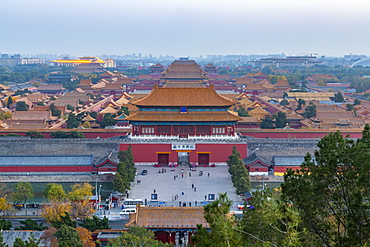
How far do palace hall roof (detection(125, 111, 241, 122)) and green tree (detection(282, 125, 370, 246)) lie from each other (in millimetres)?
21722

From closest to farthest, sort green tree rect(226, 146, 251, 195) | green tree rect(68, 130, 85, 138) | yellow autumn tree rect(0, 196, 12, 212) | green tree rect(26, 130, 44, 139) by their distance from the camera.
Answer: yellow autumn tree rect(0, 196, 12, 212) → green tree rect(226, 146, 251, 195) → green tree rect(68, 130, 85, 138) → green tree rect(26, 130, 44, 139)

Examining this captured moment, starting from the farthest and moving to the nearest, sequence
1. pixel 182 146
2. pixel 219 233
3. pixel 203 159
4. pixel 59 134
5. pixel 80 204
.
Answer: pixel 59 134
pixel 203 159
pixel 182 146
pixel 80 204
pixel 219 233

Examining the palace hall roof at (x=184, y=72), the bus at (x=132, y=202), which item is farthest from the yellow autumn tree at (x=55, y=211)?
the palace hall roof at (x=184, y=72)

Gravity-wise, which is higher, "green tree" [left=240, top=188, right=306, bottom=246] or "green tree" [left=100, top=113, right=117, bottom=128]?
"green tree" [left=240, top=188, right=306, bottom=246]

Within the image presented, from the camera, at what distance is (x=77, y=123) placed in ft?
148

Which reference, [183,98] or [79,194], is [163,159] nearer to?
[183,98]

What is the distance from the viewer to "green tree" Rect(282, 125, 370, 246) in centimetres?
1095

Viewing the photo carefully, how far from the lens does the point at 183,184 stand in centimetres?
2981

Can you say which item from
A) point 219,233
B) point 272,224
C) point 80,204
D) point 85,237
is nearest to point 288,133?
point 80,204

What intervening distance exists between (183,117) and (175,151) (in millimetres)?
2376

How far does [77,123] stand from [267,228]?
113 ft

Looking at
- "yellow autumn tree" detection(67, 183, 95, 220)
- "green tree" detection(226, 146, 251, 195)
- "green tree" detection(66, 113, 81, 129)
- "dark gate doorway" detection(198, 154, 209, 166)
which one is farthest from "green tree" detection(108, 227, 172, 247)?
"green tree" detection(66, 113, 81, 129)

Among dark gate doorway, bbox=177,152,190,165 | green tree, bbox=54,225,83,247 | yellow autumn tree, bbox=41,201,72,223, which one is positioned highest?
green tree, bbox=54,225,83,247

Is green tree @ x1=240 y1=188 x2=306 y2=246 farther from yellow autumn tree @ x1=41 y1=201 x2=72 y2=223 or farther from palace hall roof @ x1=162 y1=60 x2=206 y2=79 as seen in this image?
palace hall roof @ x1=162 y1=60 x2=206 y2=79
